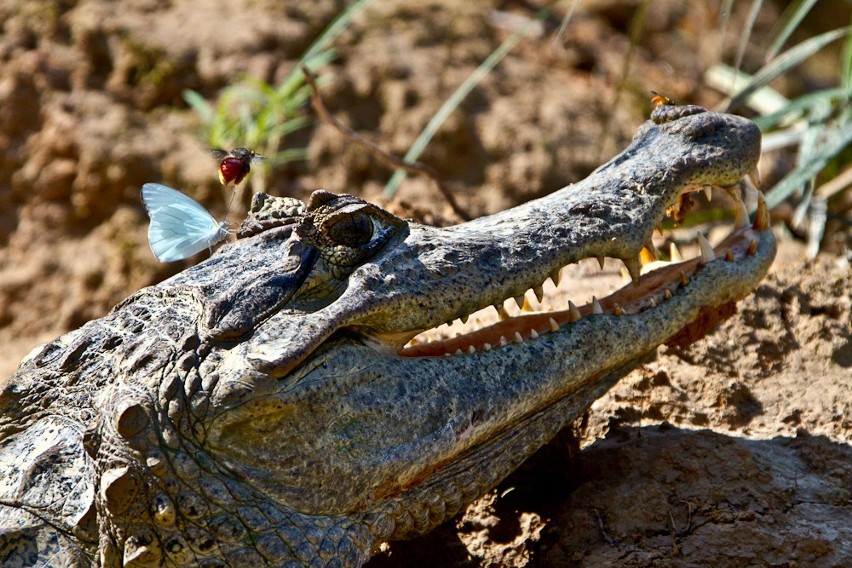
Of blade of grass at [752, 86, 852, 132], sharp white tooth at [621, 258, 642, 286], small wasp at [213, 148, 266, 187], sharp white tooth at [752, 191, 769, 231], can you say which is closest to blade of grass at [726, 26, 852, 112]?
blade of grass at [752, 86, 852, 132]

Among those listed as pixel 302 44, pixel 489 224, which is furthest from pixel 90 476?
pixel 302 44

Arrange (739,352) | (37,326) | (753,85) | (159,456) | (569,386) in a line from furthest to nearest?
(37,326), (753,85), (739,352), (569,386), (159,456)

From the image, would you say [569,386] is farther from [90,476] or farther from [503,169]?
[503,169]

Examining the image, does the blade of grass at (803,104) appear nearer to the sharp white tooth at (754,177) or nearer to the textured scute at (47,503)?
the sharp white tooth at (754,177)

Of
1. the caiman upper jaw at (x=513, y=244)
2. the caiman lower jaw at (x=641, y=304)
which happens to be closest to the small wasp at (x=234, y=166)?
the caiman upper jaw at (x=513, y=244)

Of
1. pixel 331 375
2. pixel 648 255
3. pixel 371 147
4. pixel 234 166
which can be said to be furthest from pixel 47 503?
pixel 371 147

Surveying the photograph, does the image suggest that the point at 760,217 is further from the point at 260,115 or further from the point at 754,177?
the point at 260,115
